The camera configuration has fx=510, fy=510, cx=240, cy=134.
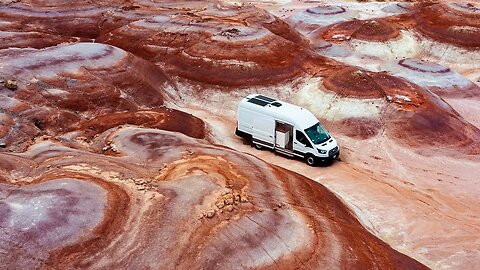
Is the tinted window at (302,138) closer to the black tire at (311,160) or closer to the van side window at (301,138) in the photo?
the van side window at (301,138)

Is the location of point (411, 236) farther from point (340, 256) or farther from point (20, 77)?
point (20, 77)

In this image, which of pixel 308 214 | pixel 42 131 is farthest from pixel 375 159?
pixel 42 131

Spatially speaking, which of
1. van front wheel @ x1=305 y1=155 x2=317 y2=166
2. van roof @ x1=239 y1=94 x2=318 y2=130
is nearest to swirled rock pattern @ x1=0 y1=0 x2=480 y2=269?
van front wheel @ x1=305 y1=155 x2=317 y2=166

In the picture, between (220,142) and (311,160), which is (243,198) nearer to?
(311,160)

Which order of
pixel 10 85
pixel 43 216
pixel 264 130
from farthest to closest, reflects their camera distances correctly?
1. pixel 264 130
2. pixel 10 85
3. pixel 43 216

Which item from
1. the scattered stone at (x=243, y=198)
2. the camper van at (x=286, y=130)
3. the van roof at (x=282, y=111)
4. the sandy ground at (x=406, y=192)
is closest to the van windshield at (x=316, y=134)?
the camper van at (x=286, y=130)

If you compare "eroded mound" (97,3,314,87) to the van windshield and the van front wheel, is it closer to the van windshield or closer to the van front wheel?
the van windshield

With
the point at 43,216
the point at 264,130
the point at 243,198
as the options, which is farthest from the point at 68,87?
the point at 243,198
